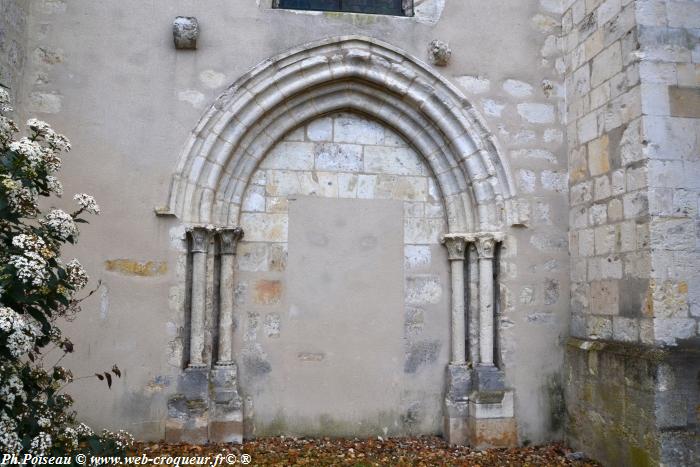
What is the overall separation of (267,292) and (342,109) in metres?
1.67

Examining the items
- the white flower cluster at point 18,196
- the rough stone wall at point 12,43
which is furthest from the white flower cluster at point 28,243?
the rough stone wall at point 12,43

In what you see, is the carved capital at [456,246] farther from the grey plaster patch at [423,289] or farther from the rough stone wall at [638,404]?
the rough stone wall at [638,404]

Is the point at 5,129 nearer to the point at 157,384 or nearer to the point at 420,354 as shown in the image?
the point at 157,384

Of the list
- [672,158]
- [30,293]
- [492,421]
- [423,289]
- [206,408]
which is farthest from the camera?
[423,289]

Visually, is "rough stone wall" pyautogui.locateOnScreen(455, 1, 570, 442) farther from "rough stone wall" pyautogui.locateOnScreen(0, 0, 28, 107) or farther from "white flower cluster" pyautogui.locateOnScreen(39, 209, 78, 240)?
"rough stone wall" pyautogui.locateOnScreen(0, 0, 28, 107)

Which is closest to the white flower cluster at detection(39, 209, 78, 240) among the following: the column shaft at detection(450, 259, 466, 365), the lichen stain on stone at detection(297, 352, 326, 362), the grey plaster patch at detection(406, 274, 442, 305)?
the lichen stain on stone at detection(297, 352, 326, 362)

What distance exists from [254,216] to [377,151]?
3.90ft

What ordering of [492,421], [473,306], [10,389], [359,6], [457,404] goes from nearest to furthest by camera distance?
1. [10,389]
2. [492,421]
3. [457,404]
4. [473,306]
5. [359,6]

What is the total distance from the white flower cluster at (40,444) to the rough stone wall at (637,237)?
3387mm

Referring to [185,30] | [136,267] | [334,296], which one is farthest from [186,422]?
[185,30]

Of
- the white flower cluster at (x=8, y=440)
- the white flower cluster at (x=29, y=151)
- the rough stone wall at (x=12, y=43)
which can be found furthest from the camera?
the rough stone wall at (x=12, y=43)

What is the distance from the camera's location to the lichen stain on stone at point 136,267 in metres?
4.50

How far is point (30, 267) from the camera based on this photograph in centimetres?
251

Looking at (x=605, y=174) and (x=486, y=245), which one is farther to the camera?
(x=486, y=245)
